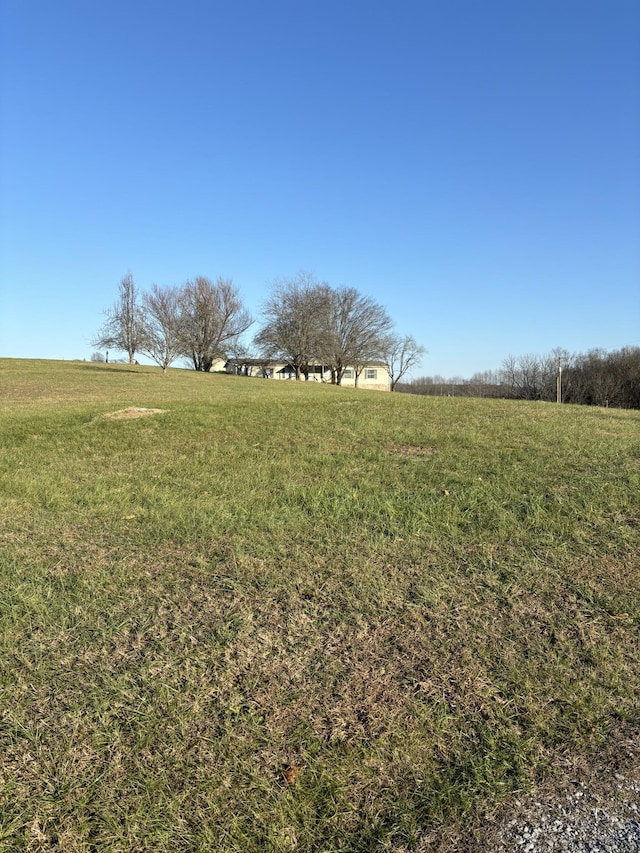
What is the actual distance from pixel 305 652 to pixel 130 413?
28.3ft

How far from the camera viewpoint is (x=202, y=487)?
547 cm

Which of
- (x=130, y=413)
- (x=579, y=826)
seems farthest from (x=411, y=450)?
(x=130, y=413)

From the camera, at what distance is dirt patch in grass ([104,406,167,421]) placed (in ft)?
32.2

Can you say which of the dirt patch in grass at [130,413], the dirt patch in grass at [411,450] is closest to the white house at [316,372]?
the dirt patch in grass at [130,413]

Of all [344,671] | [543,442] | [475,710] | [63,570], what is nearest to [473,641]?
[475,710]

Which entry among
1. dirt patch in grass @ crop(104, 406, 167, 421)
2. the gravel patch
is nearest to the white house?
dirt patch in grass @ crop(104, 406, 167, 421)

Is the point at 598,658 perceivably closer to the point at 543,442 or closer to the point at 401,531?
the point at 401,531

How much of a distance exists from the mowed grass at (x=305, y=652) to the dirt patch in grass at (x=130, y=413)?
13.8 ft

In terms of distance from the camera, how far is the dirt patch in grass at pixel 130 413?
9.83 metres

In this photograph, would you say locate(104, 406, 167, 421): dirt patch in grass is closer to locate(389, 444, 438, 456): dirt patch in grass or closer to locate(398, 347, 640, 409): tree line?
locate(389, 444, 438, 456): dirt patch in grass

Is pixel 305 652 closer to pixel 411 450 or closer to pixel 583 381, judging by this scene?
pixel 411 450

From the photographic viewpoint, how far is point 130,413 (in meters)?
10.3

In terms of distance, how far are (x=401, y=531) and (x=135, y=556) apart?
2035 millimetres

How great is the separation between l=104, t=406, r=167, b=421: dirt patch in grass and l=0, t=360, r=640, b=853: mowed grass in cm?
419
